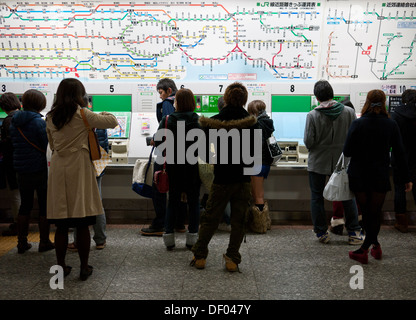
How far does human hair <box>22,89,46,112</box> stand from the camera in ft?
11.1

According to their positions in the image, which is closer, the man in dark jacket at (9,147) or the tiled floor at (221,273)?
the tiled floor at (221,273)

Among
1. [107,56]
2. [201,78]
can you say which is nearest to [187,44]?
[201,78]

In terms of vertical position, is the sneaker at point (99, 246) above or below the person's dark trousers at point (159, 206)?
below

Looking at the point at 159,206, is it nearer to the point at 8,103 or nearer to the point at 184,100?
the point at 184,100

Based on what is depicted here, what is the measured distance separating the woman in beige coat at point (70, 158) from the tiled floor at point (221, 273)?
21.9 inches

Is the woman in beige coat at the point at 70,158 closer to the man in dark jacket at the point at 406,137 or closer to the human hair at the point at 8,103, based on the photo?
the human hair at the point at 8,103

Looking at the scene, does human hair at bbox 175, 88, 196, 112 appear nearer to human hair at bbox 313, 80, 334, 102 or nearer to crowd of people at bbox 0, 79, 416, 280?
crowd of people at bbox 0, 79, 416, 280

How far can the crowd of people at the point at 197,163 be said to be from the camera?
113 inches

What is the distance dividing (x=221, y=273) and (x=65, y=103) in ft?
5.84

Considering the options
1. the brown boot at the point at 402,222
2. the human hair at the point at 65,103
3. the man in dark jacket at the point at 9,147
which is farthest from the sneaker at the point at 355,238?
the man in dark jacket at the point at 9,147

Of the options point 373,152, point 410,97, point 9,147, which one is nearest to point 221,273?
point 373,152

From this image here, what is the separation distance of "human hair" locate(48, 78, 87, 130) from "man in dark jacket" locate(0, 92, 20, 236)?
934 millimetres

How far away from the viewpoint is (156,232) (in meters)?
4.13

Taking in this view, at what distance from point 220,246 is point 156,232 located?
2.44 feet
